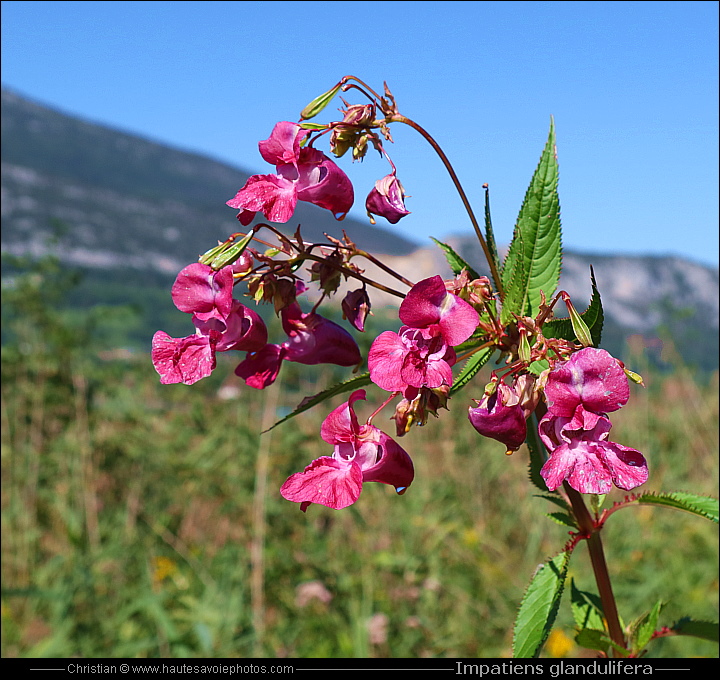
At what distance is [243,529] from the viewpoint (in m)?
3.37

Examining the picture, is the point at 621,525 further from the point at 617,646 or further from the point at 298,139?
the point at 298,139

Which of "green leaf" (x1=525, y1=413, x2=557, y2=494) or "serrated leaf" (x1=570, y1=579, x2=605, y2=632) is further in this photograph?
"serrated leaf" (x1=570, y1=579, x2=605, y2=632)

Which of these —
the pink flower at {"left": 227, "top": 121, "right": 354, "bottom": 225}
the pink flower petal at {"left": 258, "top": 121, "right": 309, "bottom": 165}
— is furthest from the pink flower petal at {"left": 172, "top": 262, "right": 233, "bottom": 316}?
the pink flower petal at {"left": 258, "top": 121, "right": 309, "bottom": 165}

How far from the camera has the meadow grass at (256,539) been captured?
281cm

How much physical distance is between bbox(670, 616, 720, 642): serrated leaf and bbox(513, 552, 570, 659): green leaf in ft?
0.99

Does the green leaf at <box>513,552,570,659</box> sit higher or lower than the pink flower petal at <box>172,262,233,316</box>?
lower

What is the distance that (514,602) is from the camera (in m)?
2.94

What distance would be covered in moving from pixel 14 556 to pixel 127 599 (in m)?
0.65

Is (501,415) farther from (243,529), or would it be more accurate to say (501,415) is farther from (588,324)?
(243,529)

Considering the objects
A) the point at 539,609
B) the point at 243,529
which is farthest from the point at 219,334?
the point at 243,529

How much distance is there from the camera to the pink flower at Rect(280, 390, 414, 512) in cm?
98

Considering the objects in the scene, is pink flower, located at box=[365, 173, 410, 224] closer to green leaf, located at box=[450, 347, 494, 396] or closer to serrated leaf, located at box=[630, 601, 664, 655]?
green leaf, located at box=[450, 347, 494, 396]

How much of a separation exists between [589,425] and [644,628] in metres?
0.50

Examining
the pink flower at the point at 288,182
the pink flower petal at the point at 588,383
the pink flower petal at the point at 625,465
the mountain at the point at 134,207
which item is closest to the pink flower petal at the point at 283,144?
the pink flower at the point at 288,182
